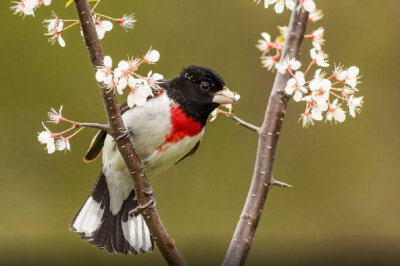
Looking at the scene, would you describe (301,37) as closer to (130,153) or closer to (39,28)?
(130,153)

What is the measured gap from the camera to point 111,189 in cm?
347

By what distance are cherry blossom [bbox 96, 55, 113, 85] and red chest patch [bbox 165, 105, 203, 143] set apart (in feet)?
3.82

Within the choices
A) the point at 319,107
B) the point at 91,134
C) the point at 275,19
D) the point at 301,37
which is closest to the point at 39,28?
the point at 91,134

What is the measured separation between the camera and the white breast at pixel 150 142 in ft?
10.0

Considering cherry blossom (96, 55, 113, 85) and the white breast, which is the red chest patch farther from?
cherry blossom (96, 55, 113, 85)

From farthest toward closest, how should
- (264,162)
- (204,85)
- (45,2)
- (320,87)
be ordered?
(204,85), (264,162), (320,87), (45,2)

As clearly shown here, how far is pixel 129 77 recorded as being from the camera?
1988 mm

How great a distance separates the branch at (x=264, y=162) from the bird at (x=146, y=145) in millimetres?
307

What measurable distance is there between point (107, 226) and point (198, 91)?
3.26 ft

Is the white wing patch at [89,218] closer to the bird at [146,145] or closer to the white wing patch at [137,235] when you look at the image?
the bird at [146,145]

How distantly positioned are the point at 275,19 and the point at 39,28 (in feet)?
7.95

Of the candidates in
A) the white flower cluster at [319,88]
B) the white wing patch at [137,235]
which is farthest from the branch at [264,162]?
the white wing patch at [137,235]

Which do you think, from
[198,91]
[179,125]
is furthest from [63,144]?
[198,91]

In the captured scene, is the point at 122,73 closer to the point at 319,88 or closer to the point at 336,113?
the point at 319,88
